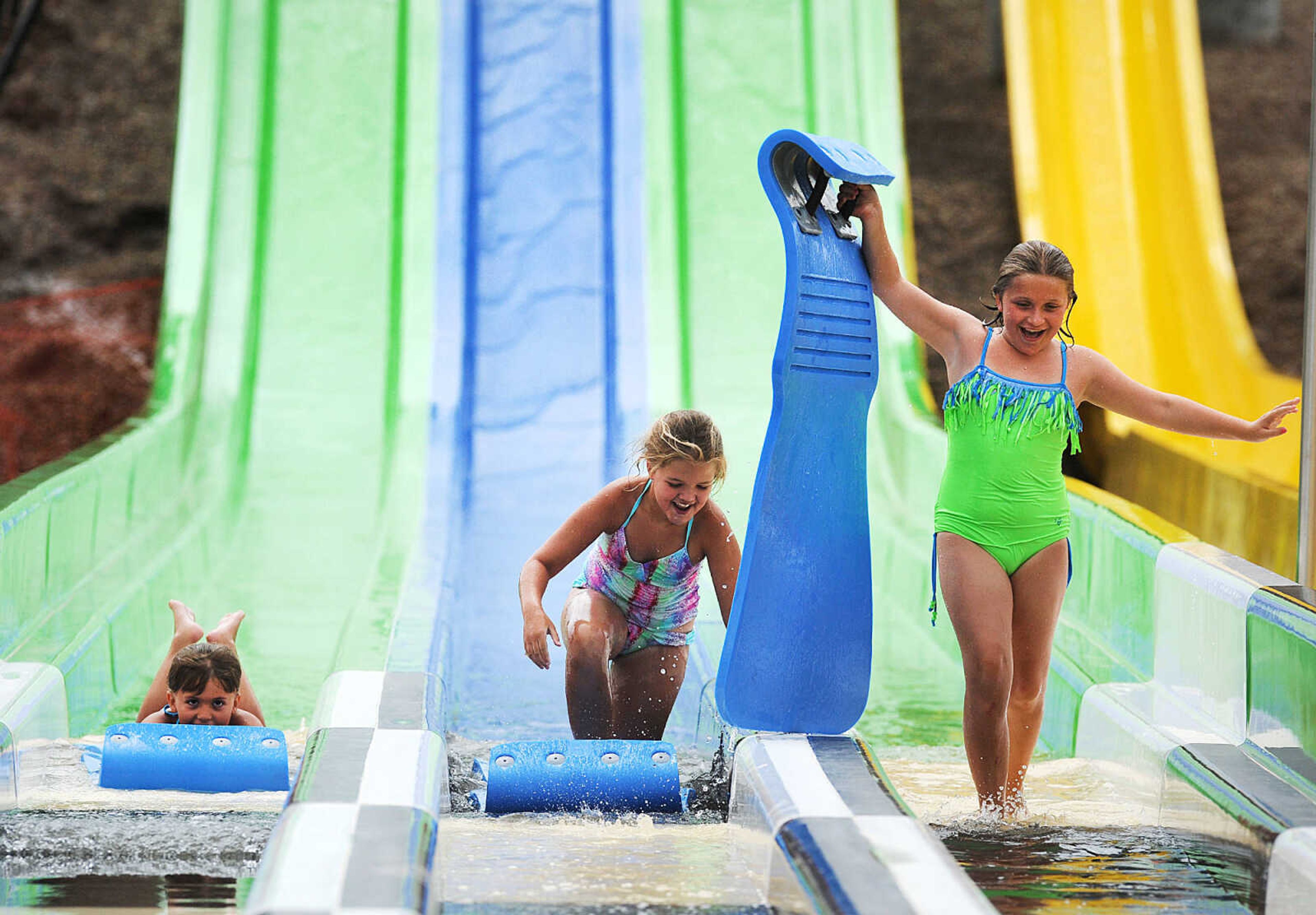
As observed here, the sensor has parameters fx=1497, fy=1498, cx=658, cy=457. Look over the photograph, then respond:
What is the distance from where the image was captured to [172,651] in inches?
139

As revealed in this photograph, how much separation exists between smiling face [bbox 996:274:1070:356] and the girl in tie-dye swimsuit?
2.00 ft

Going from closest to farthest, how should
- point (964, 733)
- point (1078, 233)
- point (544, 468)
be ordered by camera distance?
point (964, 733)
point (544, 468)
point (1078, 233)

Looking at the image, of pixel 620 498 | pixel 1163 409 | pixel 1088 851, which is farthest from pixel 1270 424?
pixel 620 498

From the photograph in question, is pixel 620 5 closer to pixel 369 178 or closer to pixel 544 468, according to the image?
pixel 369 178

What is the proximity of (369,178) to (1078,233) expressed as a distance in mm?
2995

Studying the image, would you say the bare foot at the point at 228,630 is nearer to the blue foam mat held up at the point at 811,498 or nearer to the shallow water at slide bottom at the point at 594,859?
the shallow water at slide bottom at the point at 594,859

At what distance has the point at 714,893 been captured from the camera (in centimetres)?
220

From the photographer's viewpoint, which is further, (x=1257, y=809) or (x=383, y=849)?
(x=1257, y=809)

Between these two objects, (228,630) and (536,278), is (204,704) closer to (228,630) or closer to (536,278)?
(228,630)

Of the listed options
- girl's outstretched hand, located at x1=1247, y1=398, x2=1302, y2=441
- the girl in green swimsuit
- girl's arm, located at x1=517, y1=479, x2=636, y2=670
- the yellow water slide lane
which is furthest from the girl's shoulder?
the yellow water slide lane

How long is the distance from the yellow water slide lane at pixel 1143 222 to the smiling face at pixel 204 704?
10.4 ft

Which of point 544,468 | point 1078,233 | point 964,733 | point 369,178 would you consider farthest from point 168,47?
point 964,733

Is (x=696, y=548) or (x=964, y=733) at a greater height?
(x=696, y=548)

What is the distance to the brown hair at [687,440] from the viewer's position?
9.59 feet
